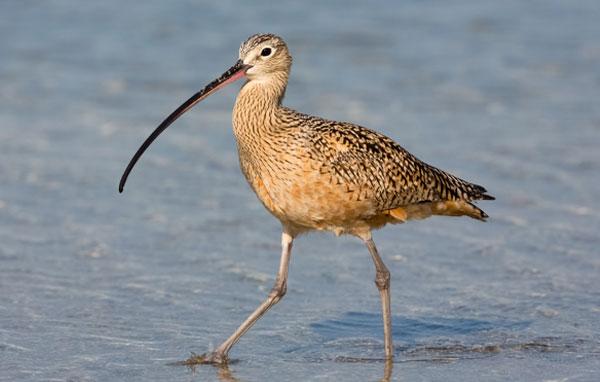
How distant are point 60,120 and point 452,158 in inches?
152

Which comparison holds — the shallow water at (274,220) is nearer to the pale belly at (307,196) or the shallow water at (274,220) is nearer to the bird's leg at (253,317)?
the bird's leg at (253,317)

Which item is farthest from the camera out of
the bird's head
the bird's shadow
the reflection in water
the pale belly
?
the bird's head

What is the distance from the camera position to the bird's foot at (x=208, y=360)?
7137 millimetres

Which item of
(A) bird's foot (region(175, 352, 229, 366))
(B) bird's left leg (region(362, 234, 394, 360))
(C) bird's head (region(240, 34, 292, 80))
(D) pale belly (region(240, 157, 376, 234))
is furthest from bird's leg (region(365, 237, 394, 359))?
(C) bird's head (region(240, 34, 292, 80))

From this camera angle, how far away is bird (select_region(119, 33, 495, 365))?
7.17m

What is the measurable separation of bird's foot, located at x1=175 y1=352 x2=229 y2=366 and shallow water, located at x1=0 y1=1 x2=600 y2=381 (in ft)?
0.25

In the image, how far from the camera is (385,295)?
7680 millimetres

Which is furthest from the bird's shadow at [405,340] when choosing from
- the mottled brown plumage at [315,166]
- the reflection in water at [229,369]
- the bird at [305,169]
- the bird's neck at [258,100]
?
the bird's neck at [258,100]

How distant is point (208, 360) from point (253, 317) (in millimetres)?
395

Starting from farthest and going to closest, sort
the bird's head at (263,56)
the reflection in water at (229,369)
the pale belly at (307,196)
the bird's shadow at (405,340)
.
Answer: the bird's head at (263,56)
the bird's shadow at (405,340)
the pale belly at (307,196)
the reflection in water at (229,369)

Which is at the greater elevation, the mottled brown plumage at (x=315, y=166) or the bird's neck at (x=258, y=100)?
the bird's neck at (x=258, y=100)

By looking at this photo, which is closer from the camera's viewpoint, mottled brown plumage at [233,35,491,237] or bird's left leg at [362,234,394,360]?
mottled brown plumage at [233,35,491,237]

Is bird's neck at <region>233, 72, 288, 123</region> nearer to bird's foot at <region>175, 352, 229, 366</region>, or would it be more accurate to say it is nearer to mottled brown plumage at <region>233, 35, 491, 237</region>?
mottled brown plumage at <region>233, 35, 491, 237</region>

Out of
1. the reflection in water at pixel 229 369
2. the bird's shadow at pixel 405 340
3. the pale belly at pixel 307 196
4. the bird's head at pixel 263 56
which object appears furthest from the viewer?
the bird's head at pixel 263 56
